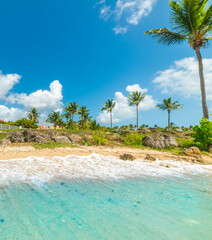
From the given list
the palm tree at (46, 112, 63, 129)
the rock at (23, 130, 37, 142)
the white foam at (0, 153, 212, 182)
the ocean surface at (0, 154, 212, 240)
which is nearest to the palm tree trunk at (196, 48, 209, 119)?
the white foam at (0, 153, 212, 182)

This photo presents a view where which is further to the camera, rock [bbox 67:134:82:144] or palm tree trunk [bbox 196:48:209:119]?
rock [bbox 67:134:82:144]

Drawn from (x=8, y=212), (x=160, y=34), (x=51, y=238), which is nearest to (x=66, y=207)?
(x=51, y=238)

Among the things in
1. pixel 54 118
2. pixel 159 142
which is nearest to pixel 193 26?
pixel 159 142

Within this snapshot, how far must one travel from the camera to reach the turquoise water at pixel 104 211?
191 centimetres

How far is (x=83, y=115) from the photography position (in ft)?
152

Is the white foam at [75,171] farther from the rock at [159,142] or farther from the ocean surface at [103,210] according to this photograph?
the rock at [159,142]

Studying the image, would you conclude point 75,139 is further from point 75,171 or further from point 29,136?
point 75,171

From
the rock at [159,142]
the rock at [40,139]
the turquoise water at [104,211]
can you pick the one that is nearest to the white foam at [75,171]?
the turquoise water at [104,211]

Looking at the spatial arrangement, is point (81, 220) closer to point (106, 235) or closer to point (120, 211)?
point (106, 235)

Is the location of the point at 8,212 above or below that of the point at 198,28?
below

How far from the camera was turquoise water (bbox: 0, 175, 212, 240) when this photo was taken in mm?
1911

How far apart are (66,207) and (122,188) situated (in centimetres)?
157

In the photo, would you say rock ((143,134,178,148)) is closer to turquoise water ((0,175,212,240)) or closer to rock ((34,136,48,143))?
rock ((34,136,48,143))

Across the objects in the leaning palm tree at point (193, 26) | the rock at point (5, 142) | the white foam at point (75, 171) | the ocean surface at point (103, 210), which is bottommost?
the white foam at point (75, 171)
